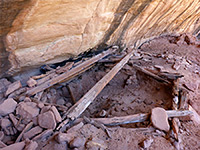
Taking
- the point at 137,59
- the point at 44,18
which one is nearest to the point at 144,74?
the point at 137,59

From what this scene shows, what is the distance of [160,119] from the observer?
255 centimetres

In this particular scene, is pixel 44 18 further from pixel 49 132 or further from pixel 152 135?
pixel 152 135

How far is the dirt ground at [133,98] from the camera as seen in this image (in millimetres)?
2223

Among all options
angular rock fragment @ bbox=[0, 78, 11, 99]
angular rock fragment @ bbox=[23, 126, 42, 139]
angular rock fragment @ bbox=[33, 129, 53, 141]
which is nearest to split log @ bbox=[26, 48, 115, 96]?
angular rock fragment @ bbox=[0, 78, 11, 99]

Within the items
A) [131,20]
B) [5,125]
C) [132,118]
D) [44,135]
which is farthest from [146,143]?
[131,20]

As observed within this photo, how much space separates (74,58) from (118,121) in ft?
7.00

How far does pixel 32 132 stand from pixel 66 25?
2.02 metres

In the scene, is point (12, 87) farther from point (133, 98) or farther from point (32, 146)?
point (133, 98)

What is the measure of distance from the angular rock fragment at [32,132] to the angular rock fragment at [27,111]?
8.6 inches

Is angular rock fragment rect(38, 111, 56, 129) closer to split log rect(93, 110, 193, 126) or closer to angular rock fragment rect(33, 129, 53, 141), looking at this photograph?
angular rock fragment rect(33, 129, 53, 141)

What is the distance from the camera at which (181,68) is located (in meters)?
4.26

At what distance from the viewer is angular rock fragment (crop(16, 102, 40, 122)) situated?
2.36 m

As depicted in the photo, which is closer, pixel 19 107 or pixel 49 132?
pixel 49 132

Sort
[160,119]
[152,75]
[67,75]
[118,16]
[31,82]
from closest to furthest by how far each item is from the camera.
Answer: [160,119], [31,82], [67,75], [118,16], [152,75]
